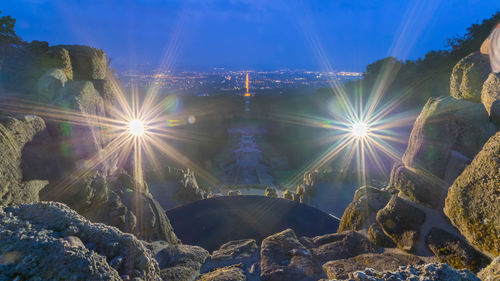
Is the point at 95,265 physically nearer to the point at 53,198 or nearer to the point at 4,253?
the point at 4,253

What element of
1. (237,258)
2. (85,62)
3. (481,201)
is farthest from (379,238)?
(85,62)

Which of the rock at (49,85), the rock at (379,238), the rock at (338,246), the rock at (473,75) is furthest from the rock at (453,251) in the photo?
the rock at (49,85)

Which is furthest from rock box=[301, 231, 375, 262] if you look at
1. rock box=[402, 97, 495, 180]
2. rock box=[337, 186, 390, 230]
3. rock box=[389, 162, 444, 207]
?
rock box=[402, 97, 495, 180]

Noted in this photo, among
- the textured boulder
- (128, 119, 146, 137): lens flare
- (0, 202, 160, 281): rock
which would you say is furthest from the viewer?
(128, 119, 146, 137): lens flare

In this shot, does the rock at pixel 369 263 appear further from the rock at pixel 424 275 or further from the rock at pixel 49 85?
the rock at pixel 49 85

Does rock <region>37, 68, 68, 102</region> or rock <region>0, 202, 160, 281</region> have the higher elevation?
rock <region>37, 68, 68, 102</region>

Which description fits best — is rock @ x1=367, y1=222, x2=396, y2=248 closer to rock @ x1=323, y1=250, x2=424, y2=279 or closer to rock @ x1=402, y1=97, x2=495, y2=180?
rock @ x1=323, y1=250, x2=424, y2=279

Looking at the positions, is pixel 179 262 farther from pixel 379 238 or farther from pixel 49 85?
pixel 49 85
